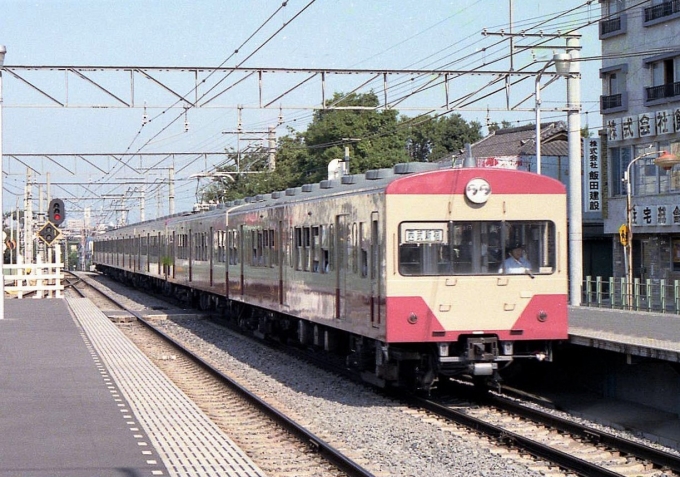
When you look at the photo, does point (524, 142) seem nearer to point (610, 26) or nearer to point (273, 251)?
point (610, 26)

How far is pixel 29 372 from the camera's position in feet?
50.3

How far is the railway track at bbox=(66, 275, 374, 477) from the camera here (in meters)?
9.66

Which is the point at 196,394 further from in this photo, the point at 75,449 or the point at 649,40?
the point at 649,40

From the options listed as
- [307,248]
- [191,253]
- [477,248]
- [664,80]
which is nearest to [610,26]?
[664,80]

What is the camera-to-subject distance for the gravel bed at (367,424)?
9.79m

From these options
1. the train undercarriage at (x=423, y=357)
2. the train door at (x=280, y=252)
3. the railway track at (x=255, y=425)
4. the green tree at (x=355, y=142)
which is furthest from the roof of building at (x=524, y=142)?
the train undercarriage at (x=423, y=357)

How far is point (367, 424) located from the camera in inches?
476

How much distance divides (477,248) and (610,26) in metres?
26.6

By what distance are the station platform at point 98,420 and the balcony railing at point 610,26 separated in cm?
2312

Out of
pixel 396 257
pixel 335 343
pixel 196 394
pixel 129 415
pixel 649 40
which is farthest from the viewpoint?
pixel 649 40

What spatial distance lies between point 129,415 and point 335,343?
5371mm

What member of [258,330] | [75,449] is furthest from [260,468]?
[258,330]

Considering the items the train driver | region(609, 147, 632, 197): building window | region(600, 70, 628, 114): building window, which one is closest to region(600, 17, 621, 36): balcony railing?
region(600, 70, 628, 114): building window

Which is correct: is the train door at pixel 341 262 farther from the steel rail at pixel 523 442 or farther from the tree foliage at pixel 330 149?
the tree foliage at pixel 330 149
